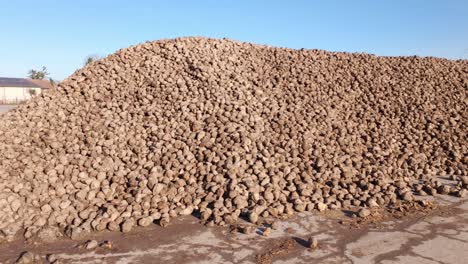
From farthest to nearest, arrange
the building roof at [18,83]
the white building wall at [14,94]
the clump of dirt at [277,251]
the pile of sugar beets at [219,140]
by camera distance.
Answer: the building roof at [18,83]
the white building wall at [14,94]
the pile of sugar beets at [219,140]
the clump of dirt at [277,251]

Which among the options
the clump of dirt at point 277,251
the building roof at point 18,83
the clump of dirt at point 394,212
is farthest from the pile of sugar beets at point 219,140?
the building roof at point 18,83

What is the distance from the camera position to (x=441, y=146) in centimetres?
686

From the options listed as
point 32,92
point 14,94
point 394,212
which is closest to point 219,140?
point 394,212

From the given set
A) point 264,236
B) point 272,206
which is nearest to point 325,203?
point 272,206

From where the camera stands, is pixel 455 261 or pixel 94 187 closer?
pixel 455 261

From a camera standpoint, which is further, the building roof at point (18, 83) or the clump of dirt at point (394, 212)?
the building roof at point (18, 83)

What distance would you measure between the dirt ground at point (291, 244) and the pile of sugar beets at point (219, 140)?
224 mm

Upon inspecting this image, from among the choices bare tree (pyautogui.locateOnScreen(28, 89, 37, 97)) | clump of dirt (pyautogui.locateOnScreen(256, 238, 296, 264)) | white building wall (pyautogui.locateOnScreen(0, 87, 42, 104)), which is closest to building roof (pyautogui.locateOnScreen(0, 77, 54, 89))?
white building wall (pyautogui.locateOnScreen(0, 87, 42, 104))

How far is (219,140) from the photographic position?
575cm

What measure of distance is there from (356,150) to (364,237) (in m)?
2.29

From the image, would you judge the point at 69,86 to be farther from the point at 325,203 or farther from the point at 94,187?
the point at 325,203

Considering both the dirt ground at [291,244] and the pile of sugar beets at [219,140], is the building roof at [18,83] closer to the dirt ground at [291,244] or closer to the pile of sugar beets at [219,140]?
the pile of sugar beets at [219,140]

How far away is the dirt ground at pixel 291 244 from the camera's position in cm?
371

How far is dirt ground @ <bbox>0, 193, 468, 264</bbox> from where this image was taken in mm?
3708
